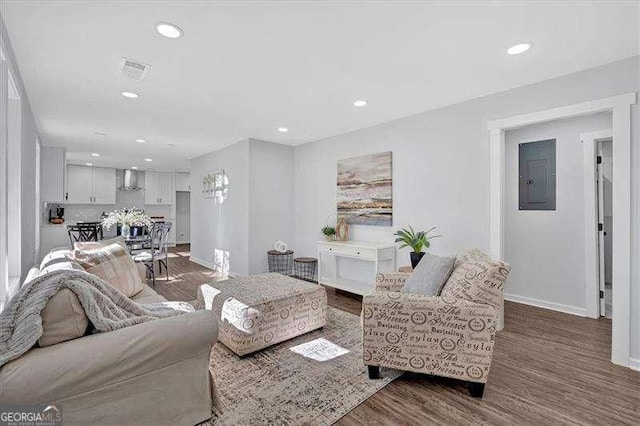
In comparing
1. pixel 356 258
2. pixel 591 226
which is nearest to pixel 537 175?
pixel 591 226

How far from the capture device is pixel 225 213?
5.80 metres

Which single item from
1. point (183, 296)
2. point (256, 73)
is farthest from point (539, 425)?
point (183, 296)

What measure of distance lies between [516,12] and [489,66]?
0.73 metres

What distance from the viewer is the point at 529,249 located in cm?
397

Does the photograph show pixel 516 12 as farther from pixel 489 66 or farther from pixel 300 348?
pixel 300 348

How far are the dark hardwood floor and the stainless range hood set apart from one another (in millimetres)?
9416

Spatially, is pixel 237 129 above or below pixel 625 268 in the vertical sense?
above

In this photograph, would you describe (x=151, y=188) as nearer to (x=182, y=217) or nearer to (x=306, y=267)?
(x=182, y=217)

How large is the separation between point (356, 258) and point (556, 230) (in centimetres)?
251

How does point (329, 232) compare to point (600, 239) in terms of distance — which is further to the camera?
point (329, 232)

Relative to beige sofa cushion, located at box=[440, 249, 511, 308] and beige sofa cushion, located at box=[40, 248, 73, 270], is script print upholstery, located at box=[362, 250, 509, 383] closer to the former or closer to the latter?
beige sofa cushion, located at box=[440, 249, 511, 308]

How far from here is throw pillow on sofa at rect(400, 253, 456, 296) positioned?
223 centimetres

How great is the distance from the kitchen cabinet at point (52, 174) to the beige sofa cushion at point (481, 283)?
6.55m

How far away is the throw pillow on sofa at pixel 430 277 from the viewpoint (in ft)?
7.31
